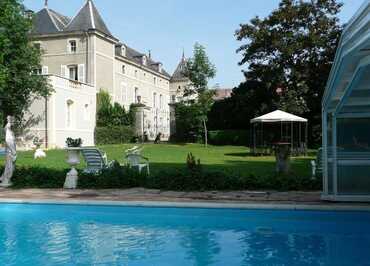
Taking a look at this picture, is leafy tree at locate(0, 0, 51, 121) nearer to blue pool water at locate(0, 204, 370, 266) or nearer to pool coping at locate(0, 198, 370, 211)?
pool coping at locate(0, 198, 370, 211)

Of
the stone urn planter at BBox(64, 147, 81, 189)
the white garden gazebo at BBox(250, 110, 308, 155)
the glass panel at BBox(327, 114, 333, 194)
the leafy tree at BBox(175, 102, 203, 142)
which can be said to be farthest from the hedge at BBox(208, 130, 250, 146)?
the glass panel at BBox(327, 114, 333, 194)

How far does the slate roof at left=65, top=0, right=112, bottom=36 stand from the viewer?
43.0 metres

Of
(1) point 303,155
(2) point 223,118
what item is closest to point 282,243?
(1) point 303,155

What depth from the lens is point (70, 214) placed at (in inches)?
368

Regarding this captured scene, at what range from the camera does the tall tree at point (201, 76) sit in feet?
120

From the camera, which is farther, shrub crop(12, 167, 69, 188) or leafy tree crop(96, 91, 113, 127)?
leafy tree crop(96, 91, 113, 127)

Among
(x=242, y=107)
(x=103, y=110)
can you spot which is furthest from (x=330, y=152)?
(x=103, y=110)

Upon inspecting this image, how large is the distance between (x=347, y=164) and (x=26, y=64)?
1051 inches

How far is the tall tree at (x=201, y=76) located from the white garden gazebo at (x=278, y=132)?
4.20m

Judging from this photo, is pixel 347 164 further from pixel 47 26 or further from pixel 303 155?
pixel 47 26

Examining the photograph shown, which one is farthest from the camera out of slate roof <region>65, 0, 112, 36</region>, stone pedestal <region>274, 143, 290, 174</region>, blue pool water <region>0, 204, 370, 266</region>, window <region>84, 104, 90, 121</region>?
slate roof <region>65, 0, 112, 36</region>

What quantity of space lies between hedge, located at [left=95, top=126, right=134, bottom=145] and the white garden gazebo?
429 inches

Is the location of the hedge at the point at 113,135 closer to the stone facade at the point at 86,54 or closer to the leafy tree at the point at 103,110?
the stone facade at the point at 86,54

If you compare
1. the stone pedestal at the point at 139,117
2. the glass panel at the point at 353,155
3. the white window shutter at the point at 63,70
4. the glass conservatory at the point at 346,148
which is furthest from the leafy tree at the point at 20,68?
the glass panel at the point at 353,155
